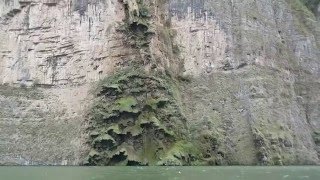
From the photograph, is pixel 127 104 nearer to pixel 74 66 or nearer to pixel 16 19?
pixel 74 66

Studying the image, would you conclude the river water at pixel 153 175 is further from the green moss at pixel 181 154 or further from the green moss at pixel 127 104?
the green moss at pixel 127 104

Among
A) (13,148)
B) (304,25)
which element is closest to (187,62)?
(304,25)

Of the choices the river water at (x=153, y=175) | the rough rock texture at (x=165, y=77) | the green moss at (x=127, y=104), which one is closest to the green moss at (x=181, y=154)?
the rough rock texture at (x=165, y=77)

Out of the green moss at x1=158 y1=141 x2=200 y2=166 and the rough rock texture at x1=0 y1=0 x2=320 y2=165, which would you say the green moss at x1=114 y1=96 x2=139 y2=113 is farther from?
the green moss at x1=158 y1=141 x2=200 y2=166

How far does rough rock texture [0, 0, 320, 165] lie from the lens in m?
59.1

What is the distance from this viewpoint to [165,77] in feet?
210

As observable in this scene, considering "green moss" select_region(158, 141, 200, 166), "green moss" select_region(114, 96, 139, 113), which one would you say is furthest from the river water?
"green moss" select_region(114, 96, 139, 113)

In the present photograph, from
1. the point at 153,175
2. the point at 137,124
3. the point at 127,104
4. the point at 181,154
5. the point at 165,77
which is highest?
the point at 165,77

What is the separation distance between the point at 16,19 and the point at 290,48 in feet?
119

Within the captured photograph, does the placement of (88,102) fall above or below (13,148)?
above

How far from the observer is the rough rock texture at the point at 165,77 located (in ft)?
194

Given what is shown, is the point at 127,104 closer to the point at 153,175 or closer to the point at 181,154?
the point at 181,154

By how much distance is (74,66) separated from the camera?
6525 centimetres

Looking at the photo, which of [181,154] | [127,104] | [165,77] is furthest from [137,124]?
[165,77]
